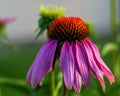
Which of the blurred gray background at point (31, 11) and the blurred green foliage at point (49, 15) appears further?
the blurred gray background at point (31, 11)

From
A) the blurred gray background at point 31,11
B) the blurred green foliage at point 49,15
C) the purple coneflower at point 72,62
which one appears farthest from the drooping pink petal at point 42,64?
the blurred gray background at point 31,11

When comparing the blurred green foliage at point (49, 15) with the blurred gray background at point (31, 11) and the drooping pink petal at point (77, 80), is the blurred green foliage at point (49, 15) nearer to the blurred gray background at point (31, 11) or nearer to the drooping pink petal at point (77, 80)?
the drooping pink petal at point (77, 80)

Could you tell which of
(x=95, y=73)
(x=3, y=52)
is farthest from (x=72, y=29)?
(x=3, y=52)

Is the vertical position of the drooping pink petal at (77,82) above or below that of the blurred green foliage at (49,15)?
above

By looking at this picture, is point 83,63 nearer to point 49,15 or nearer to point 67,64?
point 67,64

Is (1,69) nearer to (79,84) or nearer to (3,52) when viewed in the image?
(3,52)

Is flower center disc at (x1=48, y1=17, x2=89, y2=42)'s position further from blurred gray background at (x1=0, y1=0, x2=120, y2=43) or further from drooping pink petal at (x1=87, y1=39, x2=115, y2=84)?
blurred gray background at (x1=0, y1=0, x2=120, y2=43)

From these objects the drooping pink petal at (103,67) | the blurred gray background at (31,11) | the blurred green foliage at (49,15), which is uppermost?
the drooping pink petal at (103,67)
